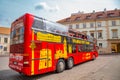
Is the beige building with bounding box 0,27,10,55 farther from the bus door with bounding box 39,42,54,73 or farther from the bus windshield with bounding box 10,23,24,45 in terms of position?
the bus door with bounding box 39,42,54,73

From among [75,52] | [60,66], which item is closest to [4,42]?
[75,52]

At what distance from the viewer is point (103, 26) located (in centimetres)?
4734

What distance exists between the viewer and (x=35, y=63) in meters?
8.53

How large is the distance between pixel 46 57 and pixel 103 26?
40846 mm

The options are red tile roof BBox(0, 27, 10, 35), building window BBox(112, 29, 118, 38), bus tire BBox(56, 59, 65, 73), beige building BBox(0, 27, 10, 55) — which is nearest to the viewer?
bus tire BBox(56, 59, 65, 73)

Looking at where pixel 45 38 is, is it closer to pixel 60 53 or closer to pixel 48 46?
pixel 48 46

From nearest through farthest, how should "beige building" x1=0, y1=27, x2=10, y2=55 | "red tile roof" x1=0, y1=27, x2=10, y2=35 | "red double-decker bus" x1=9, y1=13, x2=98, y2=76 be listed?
"red double-decker bus" x1=9, y1=13, x2=98, y2=76, "beige building" x1=0, y1=27, x2=10, y2=55, "red tile roof" x1=0, y1=27, x2=10, y2=35

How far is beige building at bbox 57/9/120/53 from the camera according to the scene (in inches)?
1789

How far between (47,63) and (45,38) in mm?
1519

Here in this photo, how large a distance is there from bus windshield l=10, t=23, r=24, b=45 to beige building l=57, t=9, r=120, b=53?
38.8 metres

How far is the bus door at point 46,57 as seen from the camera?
29.6ft

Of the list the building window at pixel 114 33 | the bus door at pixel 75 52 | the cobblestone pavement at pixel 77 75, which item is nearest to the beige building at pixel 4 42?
the building window at pixel 114 33

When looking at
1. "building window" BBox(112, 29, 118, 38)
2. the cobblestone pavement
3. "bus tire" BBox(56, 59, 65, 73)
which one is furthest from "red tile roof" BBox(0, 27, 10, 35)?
"bus tire" BBox(56, 59, 65, 73)

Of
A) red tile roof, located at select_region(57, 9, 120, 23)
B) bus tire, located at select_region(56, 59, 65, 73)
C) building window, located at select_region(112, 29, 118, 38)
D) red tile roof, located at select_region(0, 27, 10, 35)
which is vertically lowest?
bus tire, located at select_region(56, 59, 65, 73)
